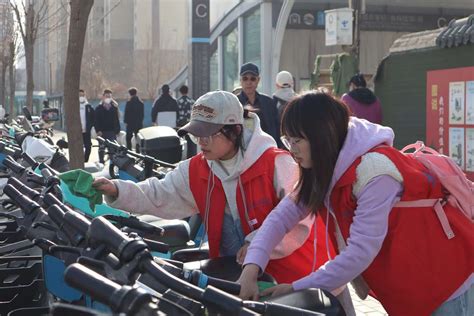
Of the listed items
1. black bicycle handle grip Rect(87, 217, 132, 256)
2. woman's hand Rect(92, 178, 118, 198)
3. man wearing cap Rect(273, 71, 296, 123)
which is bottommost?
woman's hand Rect(92, 178, 118, 198)

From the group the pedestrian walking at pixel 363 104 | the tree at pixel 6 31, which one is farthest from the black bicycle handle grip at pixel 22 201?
the tree at pixel 6 31

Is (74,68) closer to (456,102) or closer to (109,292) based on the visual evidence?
(109,292)

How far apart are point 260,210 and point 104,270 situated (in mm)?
1400

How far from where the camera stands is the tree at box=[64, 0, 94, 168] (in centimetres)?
704

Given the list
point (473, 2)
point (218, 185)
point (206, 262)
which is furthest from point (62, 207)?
point (473, 2)

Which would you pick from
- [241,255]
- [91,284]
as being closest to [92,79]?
[241,255]

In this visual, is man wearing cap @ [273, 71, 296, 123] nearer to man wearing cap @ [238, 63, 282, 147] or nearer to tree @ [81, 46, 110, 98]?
man wearing cap @ [238, 63, 282, 147]

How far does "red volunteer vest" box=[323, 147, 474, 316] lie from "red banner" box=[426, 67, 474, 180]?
867 cm

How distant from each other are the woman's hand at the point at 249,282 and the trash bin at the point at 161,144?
4.65 meters

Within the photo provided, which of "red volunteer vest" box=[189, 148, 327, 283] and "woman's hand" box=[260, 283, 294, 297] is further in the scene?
"red volunteer vest" box=[189, 148, 327, 283]

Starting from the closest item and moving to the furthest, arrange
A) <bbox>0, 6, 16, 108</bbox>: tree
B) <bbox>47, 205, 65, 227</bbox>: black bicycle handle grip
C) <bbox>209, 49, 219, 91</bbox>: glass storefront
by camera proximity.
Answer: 1. <bbox>47, 205, 65, 227</bbox>: black bicycle handle grip
2. <bbox>0, 6, 16, 108</bbox>: tree
3. <bbox>209, 49, 219, 91</bbox>: glass storefront

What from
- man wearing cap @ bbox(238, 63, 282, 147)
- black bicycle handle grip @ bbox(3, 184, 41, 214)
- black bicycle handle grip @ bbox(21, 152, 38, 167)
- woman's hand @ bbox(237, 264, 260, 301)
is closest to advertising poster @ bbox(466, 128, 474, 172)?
man wearing cap @ bbox(238, 63, 282, 147)

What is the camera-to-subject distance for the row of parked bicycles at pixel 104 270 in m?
1.43

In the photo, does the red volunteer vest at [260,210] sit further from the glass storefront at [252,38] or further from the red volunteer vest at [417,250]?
the glass storefront at [252,38]
